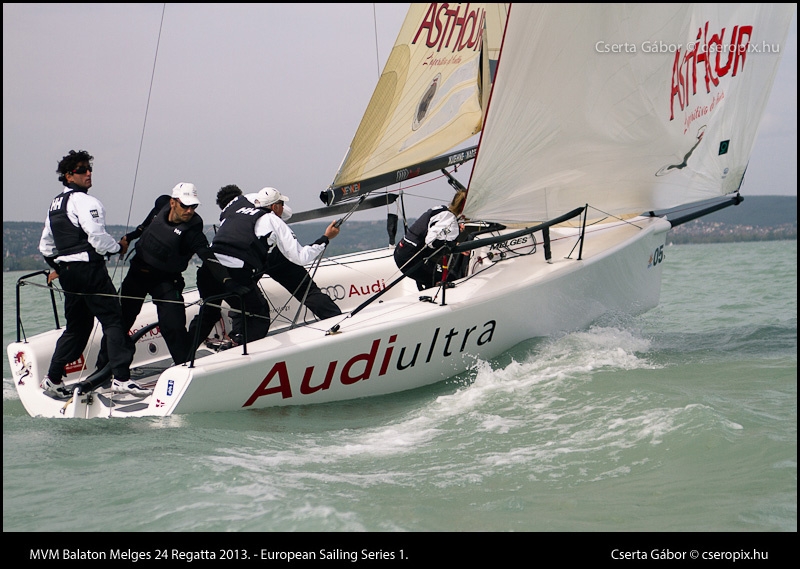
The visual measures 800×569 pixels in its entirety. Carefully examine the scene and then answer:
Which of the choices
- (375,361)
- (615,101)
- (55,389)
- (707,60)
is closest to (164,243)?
(55,389)

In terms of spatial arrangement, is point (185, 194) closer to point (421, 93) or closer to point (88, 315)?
point (88, 315)

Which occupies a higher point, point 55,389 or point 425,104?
point 425,104

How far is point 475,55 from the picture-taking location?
6301 mm

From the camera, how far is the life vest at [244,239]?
4.70m

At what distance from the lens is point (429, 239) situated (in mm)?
5355

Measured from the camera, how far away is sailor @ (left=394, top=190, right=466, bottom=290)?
17.5 feet

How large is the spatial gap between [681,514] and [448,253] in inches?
110

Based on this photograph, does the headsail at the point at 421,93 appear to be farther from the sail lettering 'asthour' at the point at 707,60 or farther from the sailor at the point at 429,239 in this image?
the sail lettering 'asthour' at the point at 707,60

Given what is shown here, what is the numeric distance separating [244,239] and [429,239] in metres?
1.31

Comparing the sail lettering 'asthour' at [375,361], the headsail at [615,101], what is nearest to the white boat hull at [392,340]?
the sail lettering 'asthour' at [375,361]

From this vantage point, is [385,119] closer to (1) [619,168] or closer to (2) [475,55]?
(2) [475,55]

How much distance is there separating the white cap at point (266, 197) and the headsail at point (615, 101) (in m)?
1.30

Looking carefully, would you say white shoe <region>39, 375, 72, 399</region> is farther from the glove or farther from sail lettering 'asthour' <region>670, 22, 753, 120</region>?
sail lettering 'asthour' <region>670, 22, 753, 120</region>

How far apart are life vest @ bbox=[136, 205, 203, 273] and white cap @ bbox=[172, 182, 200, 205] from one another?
7.0 inches
